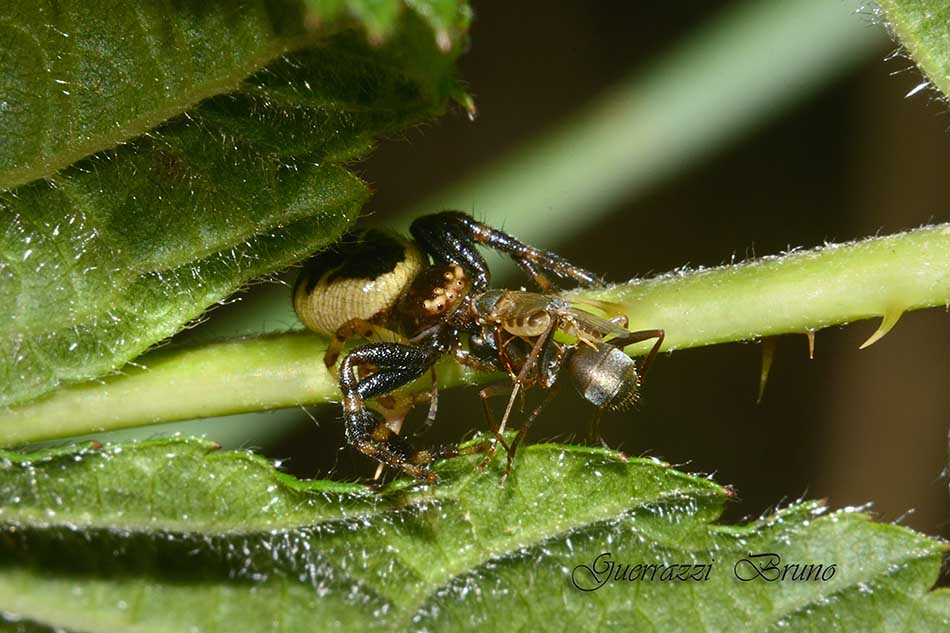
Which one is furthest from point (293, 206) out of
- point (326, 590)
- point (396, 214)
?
point (396, 214)

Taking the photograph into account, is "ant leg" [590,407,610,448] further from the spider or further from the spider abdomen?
the spider abdomen

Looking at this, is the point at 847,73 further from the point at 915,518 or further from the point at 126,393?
the point at 126,393

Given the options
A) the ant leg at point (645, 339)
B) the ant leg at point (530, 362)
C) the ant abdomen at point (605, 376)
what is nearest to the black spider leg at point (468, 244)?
the ant leg at point (530, 362)

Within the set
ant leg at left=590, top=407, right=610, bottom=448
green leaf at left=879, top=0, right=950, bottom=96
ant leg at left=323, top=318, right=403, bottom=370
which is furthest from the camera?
ant leg at left=590, top=407, right=610, bottom=448

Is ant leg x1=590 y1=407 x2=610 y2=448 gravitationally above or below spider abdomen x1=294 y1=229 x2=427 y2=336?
below

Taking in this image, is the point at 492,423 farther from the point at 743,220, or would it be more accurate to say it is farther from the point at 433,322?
the point at 743,220

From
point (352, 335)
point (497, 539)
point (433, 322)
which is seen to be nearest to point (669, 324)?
point (497, 539)

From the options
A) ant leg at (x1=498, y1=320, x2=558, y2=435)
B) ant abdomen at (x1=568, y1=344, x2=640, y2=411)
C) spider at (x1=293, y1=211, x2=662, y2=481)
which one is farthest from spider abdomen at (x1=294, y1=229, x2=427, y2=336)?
ant abdomen at (x1=568, y1=344, x2=640, y2=411)

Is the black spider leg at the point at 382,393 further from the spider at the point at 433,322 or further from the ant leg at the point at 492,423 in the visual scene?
the ant leg at the point at 492,423
